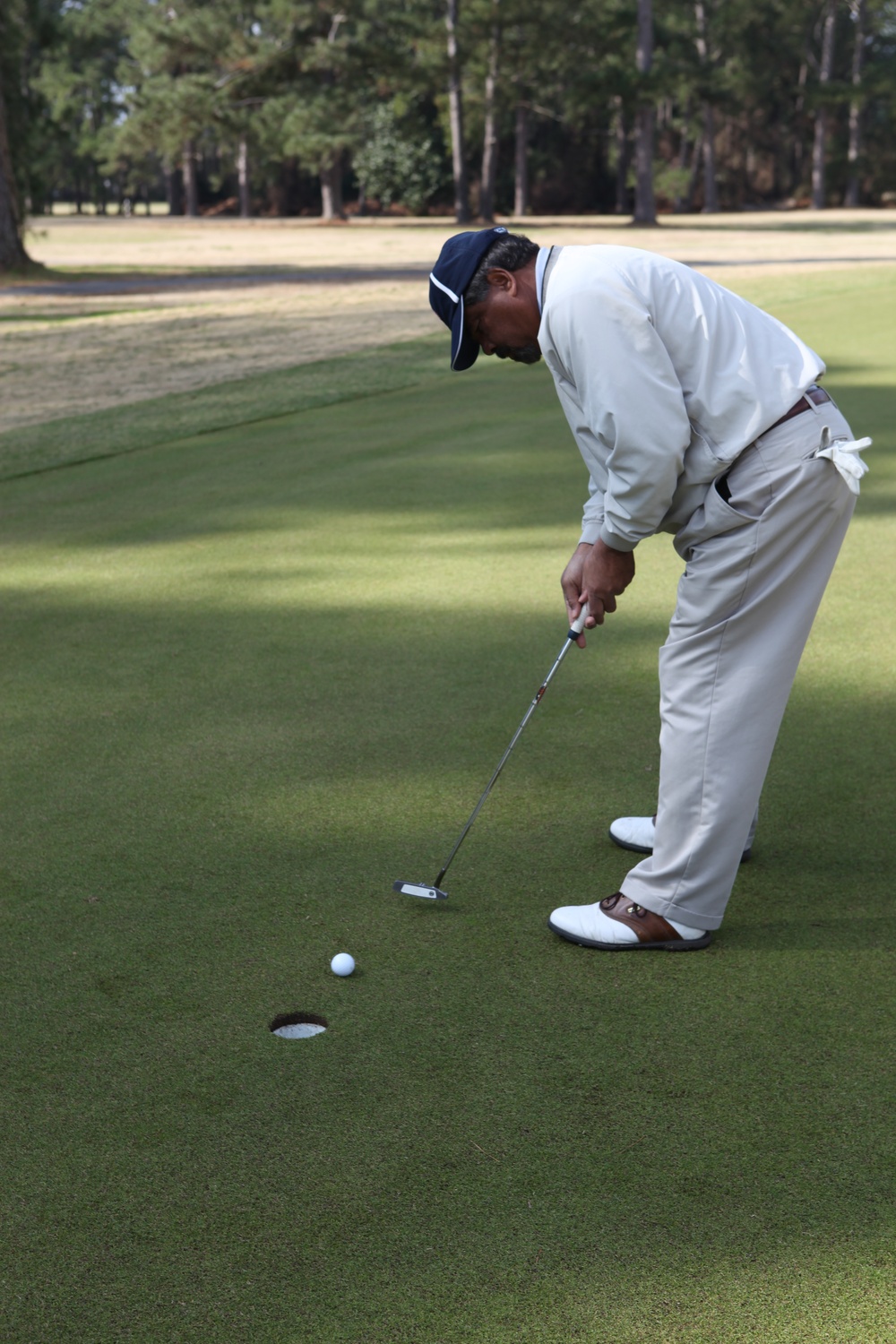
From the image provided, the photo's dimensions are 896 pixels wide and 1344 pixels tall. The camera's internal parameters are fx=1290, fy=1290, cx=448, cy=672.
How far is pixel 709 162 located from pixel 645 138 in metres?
12.6

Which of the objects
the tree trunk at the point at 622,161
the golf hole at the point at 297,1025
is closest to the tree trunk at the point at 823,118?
the tree trunk at the point at 622,161

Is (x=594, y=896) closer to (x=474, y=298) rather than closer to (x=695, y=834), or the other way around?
(x=695, y=834)

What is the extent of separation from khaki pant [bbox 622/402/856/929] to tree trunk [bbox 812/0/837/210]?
54.8 m

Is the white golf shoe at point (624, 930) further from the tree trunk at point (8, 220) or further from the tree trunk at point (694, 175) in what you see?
the tree trunk at point (694, 175)

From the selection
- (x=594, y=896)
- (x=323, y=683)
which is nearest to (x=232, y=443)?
(x=323, y=683)

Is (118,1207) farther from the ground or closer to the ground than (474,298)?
closer to the ground

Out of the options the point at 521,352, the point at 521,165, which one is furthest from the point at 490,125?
the point at 521,352

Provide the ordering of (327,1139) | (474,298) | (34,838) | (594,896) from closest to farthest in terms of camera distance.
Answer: (327,1139), (474,298), (594,896), (34,838)

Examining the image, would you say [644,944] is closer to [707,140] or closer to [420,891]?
[420,891]

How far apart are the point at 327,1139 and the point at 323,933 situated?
74 centimetres

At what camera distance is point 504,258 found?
2.58 m

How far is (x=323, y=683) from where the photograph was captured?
4.61 meters

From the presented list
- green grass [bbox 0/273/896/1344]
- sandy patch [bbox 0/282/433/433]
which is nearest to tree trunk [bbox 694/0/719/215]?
sandy patch [bbox 0/282/433/433]

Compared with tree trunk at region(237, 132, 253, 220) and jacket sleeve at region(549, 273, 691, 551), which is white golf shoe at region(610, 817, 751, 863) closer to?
jacket sleeve at region(549, 273, 691, 551)
